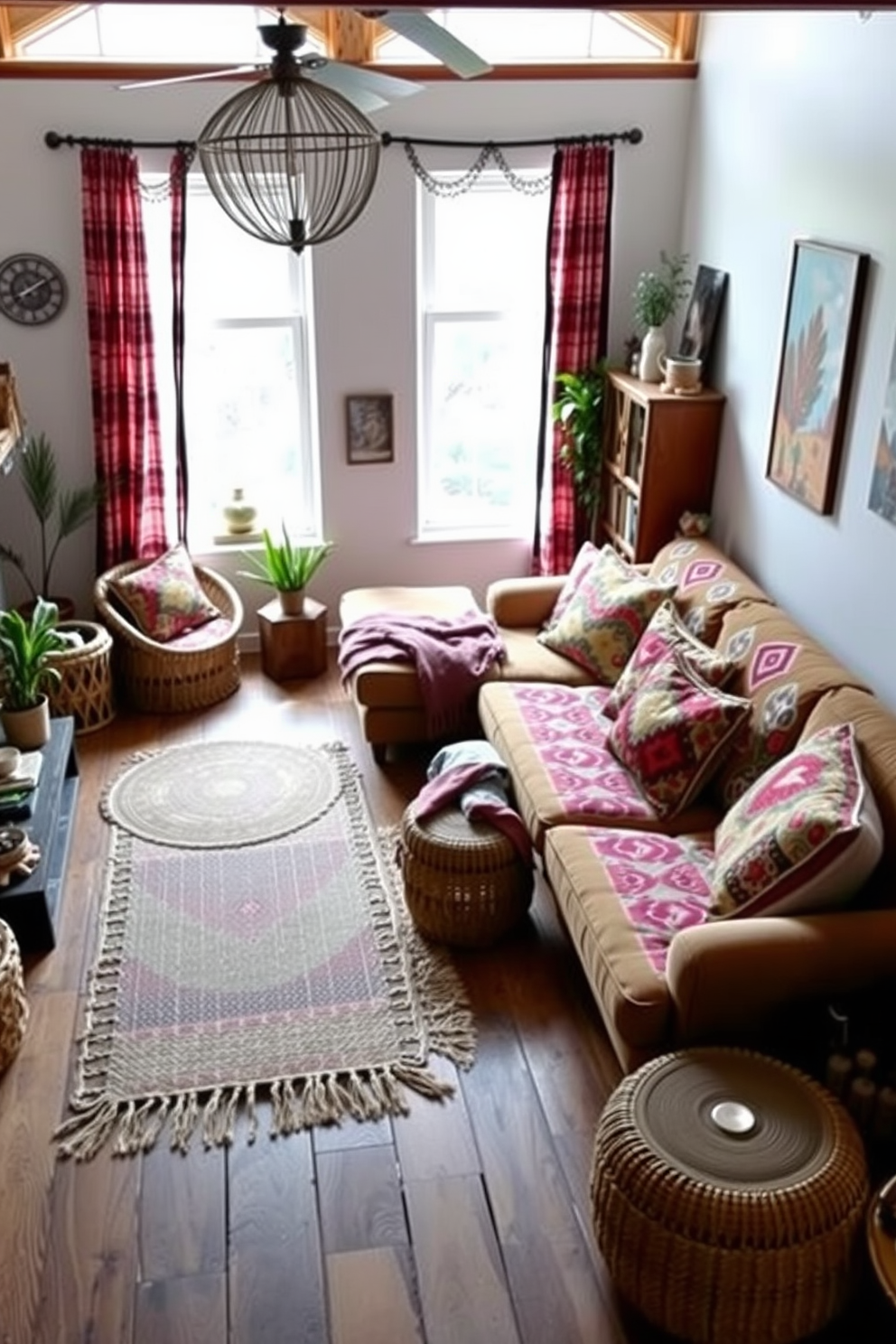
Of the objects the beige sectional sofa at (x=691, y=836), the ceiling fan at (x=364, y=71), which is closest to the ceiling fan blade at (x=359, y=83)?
the ceiling fan at (x=364, y=71)

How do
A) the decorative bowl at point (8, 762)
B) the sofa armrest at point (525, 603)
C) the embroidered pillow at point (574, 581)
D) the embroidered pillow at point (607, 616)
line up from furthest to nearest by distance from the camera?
the sofa armrest at point (525, 603) < the embroidered pillow at point (574, 581) < the embroidered pillow at point (607, 616) < the decorative bowl at point (8, 762)

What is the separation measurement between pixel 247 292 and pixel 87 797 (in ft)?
7.93

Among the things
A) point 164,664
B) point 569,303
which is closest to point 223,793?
point 164,664

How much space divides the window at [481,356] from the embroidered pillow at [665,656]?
1864 mm

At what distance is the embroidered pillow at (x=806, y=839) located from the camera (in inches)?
109

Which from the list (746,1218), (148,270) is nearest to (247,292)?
(148,270)

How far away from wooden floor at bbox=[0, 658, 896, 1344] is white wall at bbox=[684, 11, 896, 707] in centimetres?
168

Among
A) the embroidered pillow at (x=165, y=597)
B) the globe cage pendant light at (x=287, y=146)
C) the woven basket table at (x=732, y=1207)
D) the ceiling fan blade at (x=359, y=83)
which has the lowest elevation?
the woven basket table at (x=732, y=1207)

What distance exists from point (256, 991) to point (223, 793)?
1.20m

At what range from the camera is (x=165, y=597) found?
5219 mm

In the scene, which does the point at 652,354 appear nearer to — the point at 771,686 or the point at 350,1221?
Answer: the point at 771,686

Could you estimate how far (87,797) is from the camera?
4512mm

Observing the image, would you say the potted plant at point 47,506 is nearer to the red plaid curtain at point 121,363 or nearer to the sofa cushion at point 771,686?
the red plaid curtain at point 121,363

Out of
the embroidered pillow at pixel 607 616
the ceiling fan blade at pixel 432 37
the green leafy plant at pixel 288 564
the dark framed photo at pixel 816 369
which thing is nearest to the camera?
the ceiling fan blade at pixel 432 37
